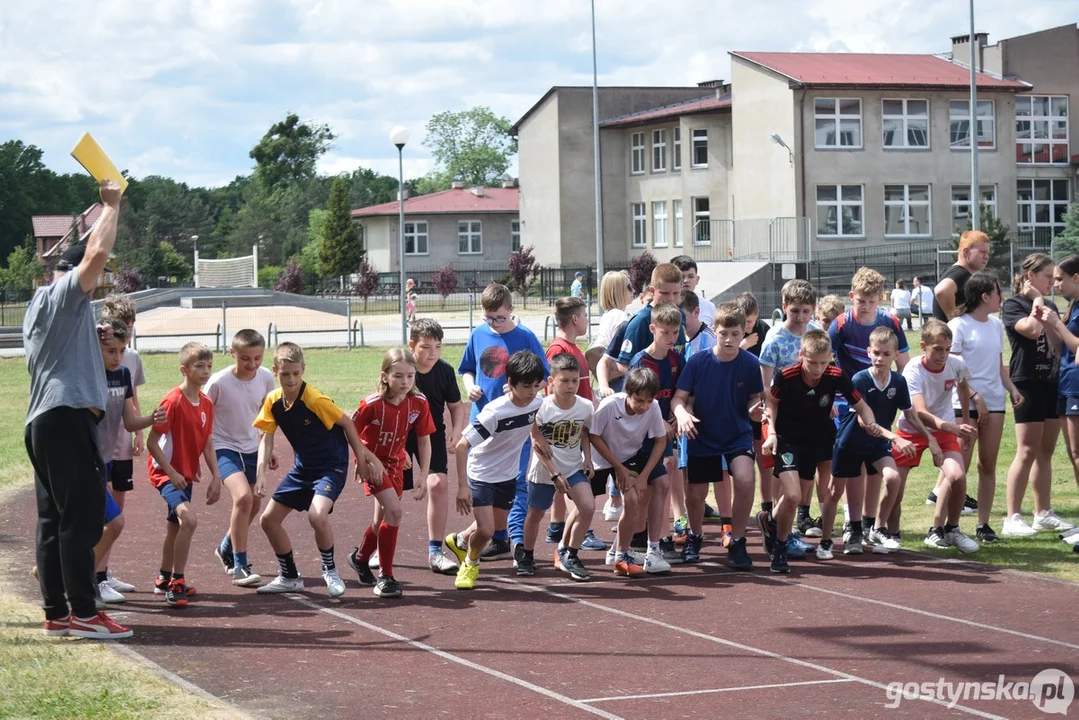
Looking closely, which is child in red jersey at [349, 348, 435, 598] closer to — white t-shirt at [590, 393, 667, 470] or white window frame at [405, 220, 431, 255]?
white t-shirt at [590, 393, 667, 470]

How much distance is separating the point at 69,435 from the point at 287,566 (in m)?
2.03

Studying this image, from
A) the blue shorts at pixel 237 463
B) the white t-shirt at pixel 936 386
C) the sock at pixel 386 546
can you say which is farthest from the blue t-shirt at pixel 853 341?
the blue shorts at pixel 237 463

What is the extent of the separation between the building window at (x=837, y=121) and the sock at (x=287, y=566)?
50.0 m

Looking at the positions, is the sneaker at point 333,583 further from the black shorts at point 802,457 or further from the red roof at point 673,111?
the red roof at point 673,111

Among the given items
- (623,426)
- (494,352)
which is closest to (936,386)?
(623,426)

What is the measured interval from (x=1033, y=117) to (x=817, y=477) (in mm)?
56864

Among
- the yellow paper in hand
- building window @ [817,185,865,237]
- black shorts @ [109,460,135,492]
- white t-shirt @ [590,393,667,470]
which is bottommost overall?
black shorts @ [109,460,135,492]

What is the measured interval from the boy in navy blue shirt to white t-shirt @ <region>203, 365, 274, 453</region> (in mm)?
2863

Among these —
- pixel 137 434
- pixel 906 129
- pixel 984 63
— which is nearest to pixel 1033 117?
pixel 984 63

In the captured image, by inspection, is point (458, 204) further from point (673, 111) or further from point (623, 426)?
point (623, 426)

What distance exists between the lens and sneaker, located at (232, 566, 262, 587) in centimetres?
900

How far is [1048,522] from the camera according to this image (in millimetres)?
10648

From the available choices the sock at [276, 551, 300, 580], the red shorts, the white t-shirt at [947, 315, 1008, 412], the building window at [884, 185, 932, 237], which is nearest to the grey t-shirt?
the sock at [276, 551, 300, 580]

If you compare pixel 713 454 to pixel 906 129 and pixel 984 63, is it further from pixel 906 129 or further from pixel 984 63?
pixel 984 63
